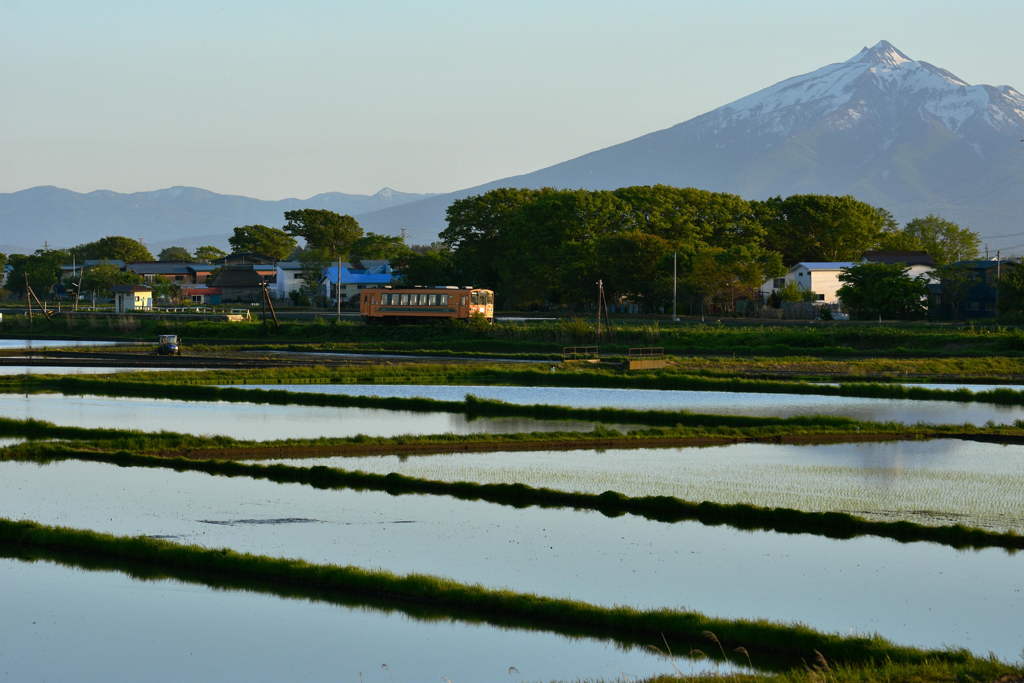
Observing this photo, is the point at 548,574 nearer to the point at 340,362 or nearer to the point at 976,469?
the point at 976,469

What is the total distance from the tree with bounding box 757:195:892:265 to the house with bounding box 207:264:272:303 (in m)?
49.4

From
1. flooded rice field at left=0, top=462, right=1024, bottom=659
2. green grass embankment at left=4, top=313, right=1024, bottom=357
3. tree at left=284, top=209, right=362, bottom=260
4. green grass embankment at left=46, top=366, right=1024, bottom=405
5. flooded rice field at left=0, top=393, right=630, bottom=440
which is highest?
tree at left=284, top=209, right=362, bottom=260

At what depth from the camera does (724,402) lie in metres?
34.1

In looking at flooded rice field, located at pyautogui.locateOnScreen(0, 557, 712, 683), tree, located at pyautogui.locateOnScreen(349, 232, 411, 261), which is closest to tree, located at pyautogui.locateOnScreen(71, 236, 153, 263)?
tree, located at pyautogui.locateOnScreen(349, 232, 411, 261)

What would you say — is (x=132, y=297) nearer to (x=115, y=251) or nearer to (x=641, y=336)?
(x=115, y=251)

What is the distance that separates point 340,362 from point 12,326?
37635 mm

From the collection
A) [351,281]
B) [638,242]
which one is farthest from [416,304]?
[351,281]

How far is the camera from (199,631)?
1212 centimetres

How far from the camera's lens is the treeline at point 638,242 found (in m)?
73.6

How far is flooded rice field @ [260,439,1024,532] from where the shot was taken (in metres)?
18.1

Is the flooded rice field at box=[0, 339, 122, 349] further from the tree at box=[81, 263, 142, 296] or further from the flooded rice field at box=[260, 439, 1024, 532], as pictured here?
the flooded rice field at box=[260, 439, 1024, 532]

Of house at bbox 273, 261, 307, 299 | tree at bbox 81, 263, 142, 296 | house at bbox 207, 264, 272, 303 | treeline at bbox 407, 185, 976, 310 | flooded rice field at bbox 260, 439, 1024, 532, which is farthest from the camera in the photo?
house at bbox 207, 264, 272, 303

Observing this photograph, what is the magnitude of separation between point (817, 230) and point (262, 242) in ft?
227

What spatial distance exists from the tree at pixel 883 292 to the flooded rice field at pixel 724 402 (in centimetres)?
3030
